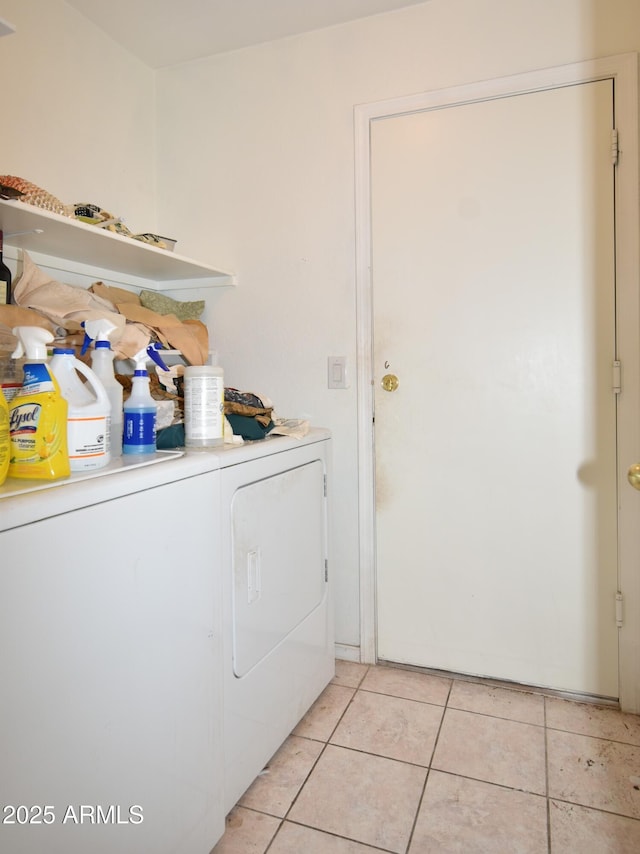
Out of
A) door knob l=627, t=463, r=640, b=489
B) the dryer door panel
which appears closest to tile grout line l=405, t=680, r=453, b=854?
the dryer door panel

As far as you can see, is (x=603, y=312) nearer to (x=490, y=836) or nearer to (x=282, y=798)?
(x=490, y=836)

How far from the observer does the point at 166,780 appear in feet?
3.51

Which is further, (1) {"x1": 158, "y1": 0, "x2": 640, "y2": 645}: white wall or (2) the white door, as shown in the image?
(1) {"x1": 158, "y1": 0, "x2": 640, "y2": 645}: white wall

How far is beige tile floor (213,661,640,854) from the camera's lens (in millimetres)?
1299

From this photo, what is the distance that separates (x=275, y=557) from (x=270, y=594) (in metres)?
0.10

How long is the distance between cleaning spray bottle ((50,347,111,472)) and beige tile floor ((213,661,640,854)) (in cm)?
98

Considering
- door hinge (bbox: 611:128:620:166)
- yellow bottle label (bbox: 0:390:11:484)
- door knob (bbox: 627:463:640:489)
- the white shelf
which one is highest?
door hinge (bbox: 611:128:620:166)

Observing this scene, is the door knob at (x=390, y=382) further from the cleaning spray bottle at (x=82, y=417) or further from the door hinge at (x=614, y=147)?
the cleaning spray bottle at (x=82, y=417)

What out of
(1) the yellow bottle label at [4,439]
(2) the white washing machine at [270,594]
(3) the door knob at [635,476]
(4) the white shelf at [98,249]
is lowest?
(2) the white washing machine at [270,594]

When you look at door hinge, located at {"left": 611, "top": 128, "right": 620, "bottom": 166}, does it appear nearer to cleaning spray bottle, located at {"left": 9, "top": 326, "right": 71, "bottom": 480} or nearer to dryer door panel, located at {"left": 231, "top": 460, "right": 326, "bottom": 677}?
dryer door panel, located at {"left": 231, "top": 460, "right": 326, "bottom": 677}

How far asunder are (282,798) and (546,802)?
2.23 ft

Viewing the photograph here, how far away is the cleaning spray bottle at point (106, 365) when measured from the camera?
1252 millimetres

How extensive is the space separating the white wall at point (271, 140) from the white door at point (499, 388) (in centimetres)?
14

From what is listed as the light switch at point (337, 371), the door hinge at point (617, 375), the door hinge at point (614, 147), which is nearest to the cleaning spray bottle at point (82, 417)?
the light switch at point (337, 371)
